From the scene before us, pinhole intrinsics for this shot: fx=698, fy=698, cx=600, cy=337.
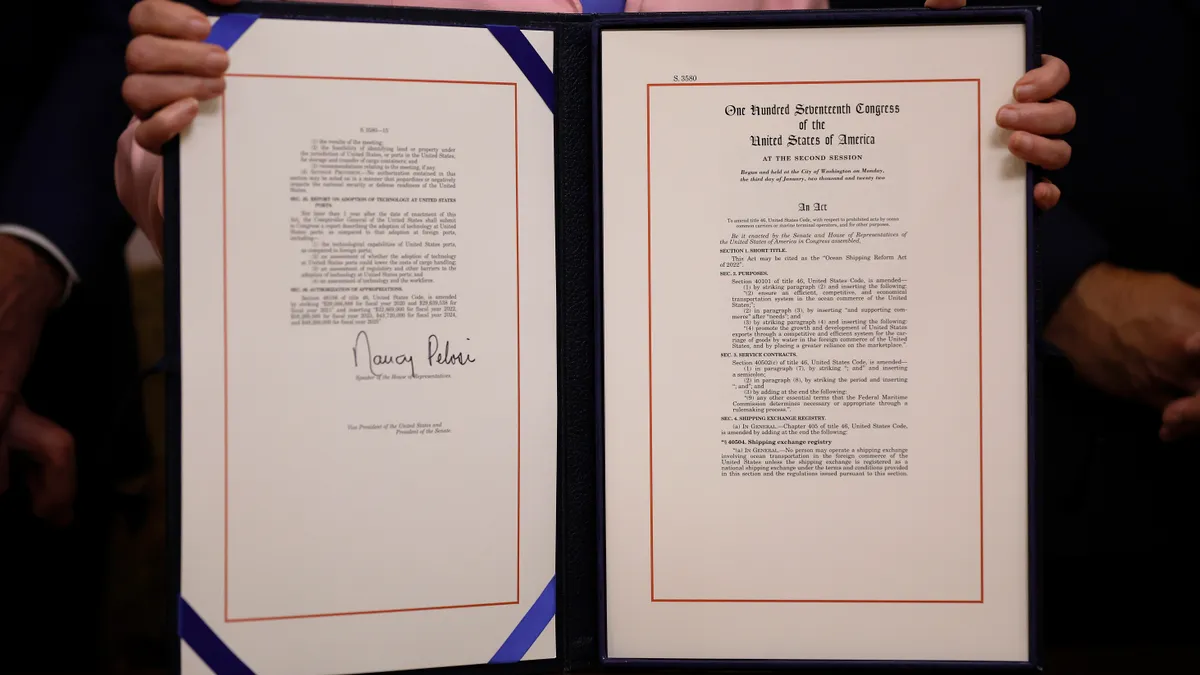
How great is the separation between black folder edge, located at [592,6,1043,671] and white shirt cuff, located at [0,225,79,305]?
80 cm

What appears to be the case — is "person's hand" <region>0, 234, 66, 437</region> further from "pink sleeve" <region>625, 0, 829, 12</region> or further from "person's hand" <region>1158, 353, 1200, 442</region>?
"person's hand" <region>1158, 353, 1200, 442</region>

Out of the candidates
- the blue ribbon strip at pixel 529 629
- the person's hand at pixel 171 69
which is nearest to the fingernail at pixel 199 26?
the person's hand at pixel 171 69

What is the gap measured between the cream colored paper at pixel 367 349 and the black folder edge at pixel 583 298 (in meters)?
0.02

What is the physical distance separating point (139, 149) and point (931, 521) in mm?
928

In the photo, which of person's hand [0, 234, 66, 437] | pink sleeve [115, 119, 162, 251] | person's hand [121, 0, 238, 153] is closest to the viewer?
person's hand [121, 0, 238, 153]

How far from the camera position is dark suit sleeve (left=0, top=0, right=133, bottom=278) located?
3.17 ft

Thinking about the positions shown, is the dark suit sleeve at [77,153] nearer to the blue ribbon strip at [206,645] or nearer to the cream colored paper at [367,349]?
the cream colored paper at [367,349]

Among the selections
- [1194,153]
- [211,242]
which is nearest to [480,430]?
[211,242]

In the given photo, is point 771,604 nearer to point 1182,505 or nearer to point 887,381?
point 887,381

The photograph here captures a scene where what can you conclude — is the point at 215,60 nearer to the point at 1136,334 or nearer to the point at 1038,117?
the point at 1038,117

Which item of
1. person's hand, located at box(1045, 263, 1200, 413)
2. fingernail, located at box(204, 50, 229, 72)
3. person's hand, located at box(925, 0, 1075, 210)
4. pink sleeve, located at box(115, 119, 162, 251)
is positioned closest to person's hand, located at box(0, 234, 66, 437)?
pink sleeve, located at box(115, 119, 162, 251)

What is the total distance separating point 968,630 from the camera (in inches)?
26.9
